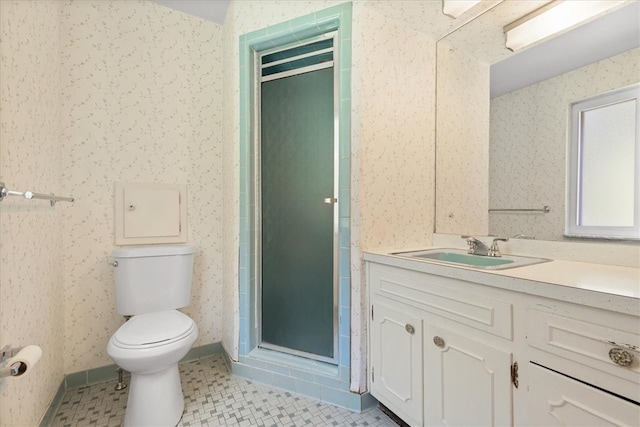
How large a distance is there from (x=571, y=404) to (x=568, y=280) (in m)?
0.34

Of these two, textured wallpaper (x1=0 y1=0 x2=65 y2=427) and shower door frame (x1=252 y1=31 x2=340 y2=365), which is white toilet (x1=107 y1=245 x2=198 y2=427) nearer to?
textured wallpaper (x1=0 y1=0 x2=65 y2=427)

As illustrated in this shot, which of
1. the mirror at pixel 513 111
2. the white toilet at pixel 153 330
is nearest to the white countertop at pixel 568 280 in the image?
the mirror at pixel 513 111

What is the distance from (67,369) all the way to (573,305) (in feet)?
8.20

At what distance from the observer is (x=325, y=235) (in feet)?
5.88

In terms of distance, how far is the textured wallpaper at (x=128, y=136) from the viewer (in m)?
1.77

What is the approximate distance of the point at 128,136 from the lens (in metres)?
1.90

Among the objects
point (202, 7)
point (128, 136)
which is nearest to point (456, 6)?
point (202, 7)

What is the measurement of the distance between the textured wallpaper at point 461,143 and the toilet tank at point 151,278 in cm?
163

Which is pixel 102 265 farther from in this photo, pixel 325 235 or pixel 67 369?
pixel 325 235

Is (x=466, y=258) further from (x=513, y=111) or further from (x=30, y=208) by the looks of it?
(x=30, y=208)

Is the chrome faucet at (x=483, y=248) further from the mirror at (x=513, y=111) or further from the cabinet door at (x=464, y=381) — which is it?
the cabinet door at (x=464, y=381)

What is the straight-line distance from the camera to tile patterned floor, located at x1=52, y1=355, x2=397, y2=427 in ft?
4.81

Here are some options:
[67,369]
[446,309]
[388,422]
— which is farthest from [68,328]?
[446,309]

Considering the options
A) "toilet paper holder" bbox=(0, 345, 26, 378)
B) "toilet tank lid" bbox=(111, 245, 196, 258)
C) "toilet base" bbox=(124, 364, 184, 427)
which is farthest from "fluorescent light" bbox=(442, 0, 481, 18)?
"toilet base" bbox=(124, 364, 184, 427)
